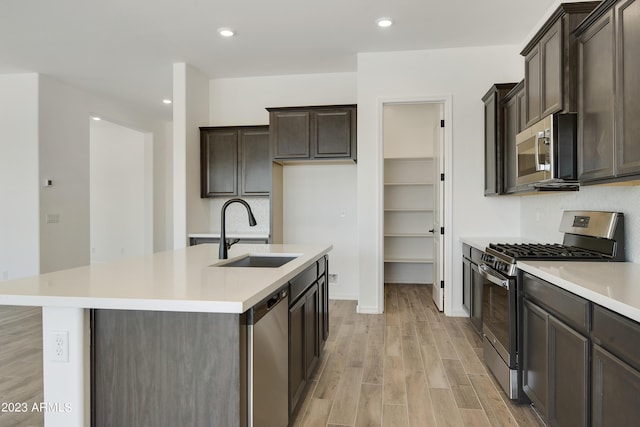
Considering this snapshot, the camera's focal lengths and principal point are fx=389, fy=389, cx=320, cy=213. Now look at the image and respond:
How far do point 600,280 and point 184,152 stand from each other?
171 inches

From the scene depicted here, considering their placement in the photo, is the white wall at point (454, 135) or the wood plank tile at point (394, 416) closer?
the wood plank tile at point (394, 416)

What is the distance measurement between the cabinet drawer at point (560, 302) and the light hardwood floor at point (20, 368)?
2.82m

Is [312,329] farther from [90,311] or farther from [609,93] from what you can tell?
[609,93]

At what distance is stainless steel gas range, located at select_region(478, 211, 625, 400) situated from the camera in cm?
236

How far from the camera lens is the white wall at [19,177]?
16.5 ft

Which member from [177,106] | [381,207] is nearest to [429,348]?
[381,207]

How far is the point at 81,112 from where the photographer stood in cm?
580

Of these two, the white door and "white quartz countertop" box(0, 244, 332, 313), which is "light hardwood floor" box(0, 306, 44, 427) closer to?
"white quartz countertop" box(0, 244, 332, 313)

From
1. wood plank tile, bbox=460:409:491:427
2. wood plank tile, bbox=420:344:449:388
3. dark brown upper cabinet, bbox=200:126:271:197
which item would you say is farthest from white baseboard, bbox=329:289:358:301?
wood plank tile, bbox=460:409:491:427

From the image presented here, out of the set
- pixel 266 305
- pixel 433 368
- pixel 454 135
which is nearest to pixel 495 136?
pixel 454 135

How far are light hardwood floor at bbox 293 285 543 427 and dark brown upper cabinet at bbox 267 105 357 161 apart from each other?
1942mm

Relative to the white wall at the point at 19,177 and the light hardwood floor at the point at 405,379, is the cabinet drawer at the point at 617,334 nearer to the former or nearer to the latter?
the light hardwood floor at the point at 405,379

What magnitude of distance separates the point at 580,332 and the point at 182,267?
6.26ft

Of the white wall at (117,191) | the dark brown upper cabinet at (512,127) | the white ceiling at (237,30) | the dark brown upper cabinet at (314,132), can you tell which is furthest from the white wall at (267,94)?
the white wall at (117,191)
